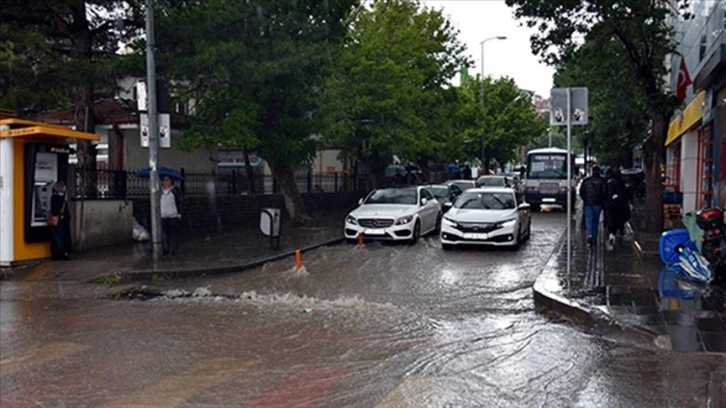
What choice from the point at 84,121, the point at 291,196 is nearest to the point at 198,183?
the point at 291,196

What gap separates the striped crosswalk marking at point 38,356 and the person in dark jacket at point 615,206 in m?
12.2

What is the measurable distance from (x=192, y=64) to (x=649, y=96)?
10.8 metres

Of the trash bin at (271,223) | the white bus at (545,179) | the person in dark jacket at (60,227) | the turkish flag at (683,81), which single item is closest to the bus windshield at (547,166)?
the white bus at (545,179)

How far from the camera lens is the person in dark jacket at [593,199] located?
15992 mm

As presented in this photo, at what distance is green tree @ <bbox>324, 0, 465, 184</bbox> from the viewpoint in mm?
26656

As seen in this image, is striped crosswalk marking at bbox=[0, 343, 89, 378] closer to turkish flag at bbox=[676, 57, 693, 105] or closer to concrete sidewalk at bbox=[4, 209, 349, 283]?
concrete sidewalk at bbox=[4, 209, 349, 283]

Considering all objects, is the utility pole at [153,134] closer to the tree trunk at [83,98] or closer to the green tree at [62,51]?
the green tree at [62,51]

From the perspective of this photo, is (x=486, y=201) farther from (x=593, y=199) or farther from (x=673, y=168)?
(x=673, y=168)

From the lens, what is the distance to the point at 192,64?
1630cm

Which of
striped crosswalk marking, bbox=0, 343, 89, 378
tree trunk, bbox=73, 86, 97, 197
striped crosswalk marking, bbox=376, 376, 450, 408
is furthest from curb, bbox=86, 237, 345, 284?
striped crosswalk marking, bbox=376, 376, 450, 408

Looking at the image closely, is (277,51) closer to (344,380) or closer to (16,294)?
(16,294)

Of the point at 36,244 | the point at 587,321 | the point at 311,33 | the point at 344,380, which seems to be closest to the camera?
the point at 344,380

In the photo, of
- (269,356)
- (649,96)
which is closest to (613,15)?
(649,96)

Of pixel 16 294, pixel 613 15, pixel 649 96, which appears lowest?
pixel 16 294
